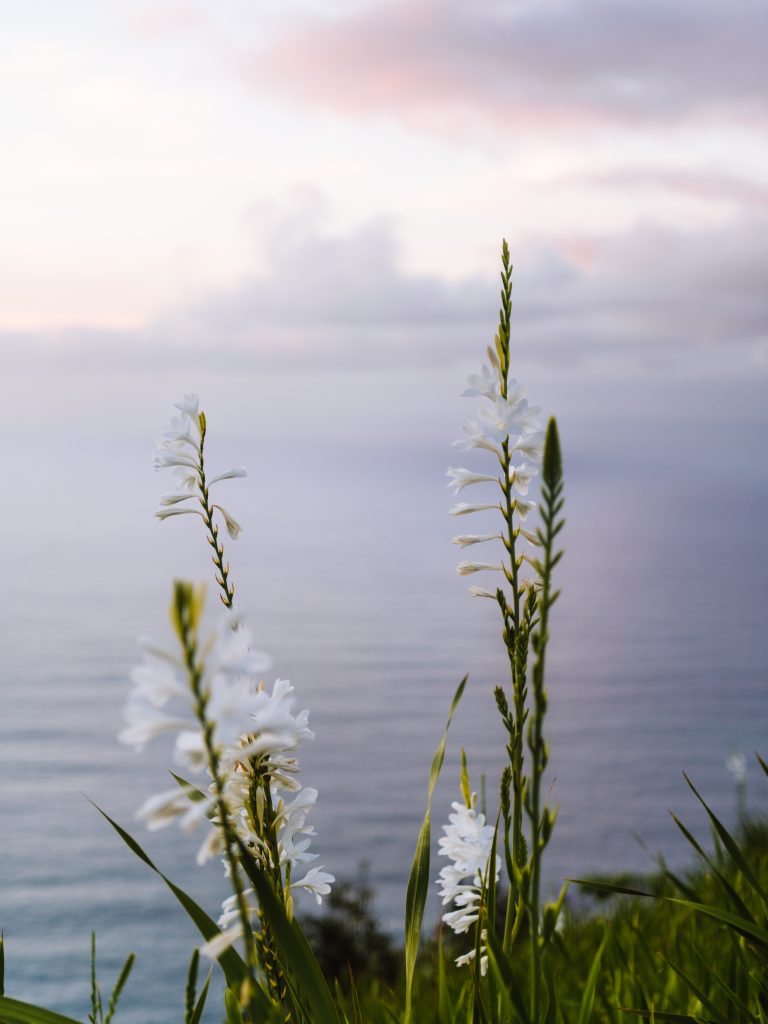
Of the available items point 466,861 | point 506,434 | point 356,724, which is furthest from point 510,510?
point 356,724

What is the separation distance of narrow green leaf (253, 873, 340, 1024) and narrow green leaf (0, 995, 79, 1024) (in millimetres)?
370

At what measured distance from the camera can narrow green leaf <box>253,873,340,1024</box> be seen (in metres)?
1.17

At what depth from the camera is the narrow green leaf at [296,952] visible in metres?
1.17

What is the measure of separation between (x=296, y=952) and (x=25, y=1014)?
47 centimetres

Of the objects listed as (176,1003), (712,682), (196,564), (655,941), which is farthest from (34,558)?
(655,941)

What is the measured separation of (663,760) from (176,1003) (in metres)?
38.5

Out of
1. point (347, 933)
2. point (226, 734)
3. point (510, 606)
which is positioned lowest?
point (347, 933)

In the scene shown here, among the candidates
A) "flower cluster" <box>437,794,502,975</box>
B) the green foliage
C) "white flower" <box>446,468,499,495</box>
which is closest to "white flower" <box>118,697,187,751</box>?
"white flower" <box>446,468,499,495</box>

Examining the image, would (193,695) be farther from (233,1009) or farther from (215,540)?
(233,1009)

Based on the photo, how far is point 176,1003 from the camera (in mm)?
39281

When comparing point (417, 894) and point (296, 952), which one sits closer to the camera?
point (296, 952)

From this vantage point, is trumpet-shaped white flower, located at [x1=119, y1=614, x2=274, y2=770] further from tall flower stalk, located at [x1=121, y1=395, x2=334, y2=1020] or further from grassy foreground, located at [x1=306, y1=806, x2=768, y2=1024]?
grassy foreground, located at [x1=306, y1=806, x2=768, y2=1024]

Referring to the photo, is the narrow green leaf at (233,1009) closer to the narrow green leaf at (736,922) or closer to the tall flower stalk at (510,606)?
the tall flower stalk at (510,606)

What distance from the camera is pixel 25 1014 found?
1.39 meters
